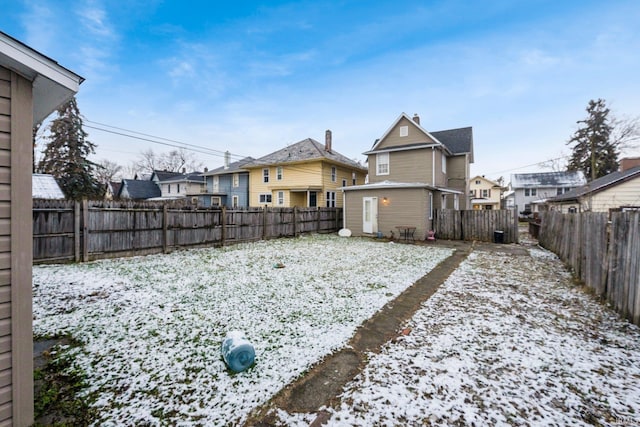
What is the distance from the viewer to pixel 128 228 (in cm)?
866

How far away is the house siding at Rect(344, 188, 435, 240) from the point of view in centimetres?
1384

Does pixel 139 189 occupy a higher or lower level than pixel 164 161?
lower

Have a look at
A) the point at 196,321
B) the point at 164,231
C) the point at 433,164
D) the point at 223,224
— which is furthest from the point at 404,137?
the point at 196,321

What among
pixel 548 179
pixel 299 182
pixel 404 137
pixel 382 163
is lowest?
pixel 299 182

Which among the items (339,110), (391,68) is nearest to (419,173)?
(391,68)

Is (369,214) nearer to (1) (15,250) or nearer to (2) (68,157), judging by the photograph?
(1) (15,250)

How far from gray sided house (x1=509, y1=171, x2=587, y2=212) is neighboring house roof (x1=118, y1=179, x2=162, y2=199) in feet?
161

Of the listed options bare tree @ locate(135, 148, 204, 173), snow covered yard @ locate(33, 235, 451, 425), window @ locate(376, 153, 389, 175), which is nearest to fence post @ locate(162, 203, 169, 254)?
snow covered yard @ locate(33, 235, 451, 425)

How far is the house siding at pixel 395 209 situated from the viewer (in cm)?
1384

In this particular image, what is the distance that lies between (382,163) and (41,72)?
687 inches

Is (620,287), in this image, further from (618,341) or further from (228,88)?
(228,88)

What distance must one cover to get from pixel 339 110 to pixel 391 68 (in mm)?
5887

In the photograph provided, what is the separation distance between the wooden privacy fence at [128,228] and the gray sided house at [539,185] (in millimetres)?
36108

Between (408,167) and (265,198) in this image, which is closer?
(408,167)
